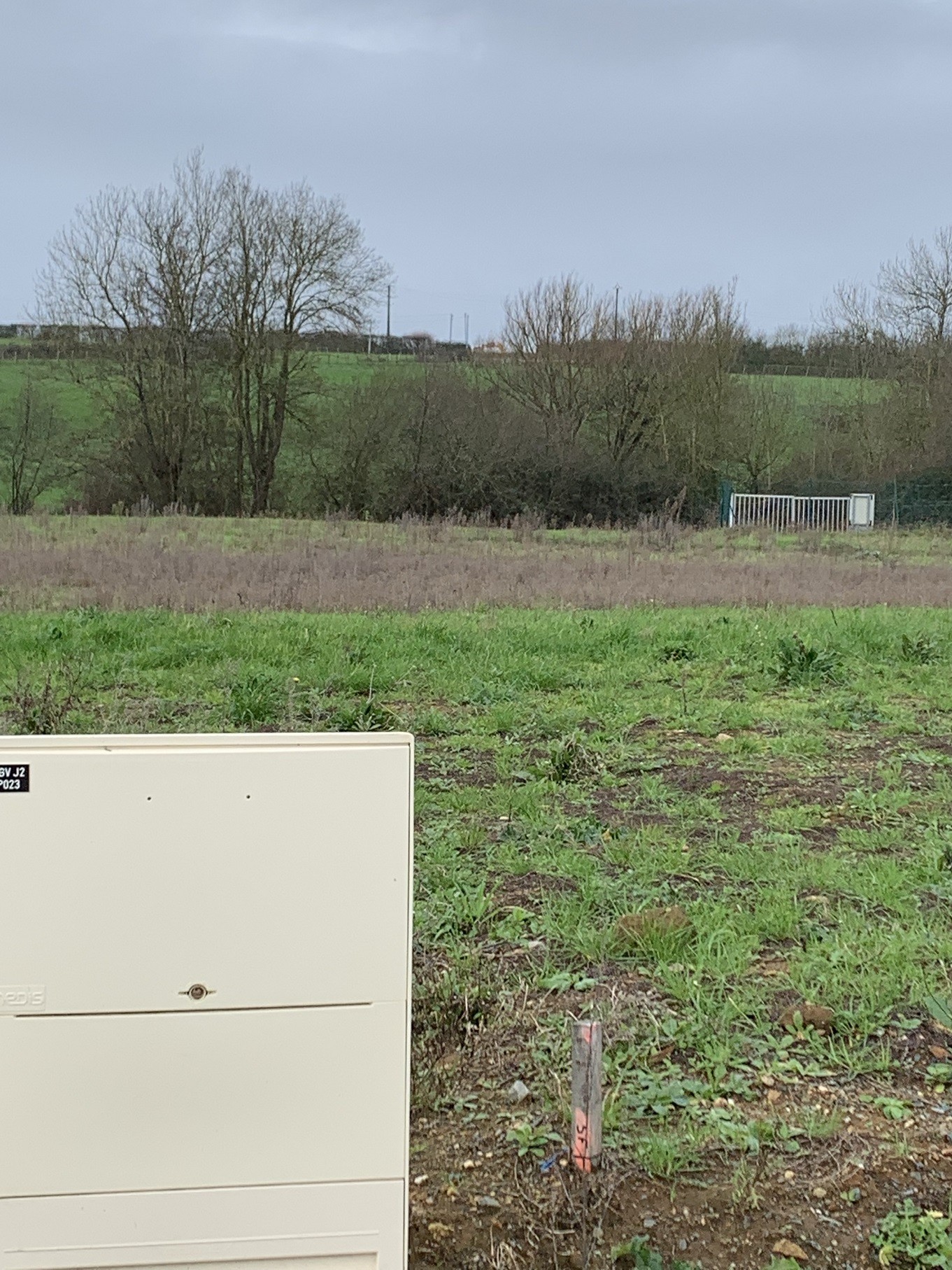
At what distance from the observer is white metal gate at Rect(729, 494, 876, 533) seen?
31953mm

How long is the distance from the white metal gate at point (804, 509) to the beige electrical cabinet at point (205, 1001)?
30915 mm

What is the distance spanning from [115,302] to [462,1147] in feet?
109

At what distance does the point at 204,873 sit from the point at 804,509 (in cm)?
3371

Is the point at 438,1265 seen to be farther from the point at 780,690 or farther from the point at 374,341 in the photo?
Answer: the point at 374,341

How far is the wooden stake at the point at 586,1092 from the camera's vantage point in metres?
2.21

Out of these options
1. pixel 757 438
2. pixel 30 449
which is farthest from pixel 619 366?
pixel 30 449

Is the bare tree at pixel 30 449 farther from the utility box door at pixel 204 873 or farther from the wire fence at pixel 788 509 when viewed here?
Answer: the utility box door at pixel 204 873

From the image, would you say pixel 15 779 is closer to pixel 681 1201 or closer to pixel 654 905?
pixel 681 1201

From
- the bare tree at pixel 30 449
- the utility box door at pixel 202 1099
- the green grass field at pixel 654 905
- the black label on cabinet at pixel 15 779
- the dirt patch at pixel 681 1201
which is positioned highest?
the bare tree at pixel 30 449

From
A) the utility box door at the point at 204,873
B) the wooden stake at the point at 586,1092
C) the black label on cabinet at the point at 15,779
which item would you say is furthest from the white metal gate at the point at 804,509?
the black label on cabinet at the point at 15,779

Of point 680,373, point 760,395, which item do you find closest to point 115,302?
point 680,373

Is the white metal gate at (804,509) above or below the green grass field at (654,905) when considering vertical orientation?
above

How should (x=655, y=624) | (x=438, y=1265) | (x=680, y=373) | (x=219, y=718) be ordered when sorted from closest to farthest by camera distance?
(x=438, y=1265)
(x=219, y=718)
(x=655, y=624)
(x=680, y=373)

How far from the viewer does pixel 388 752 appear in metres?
1.76
